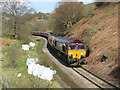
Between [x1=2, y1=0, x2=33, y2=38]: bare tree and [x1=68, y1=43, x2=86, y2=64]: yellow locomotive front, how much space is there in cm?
1875

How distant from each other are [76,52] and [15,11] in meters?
21.0

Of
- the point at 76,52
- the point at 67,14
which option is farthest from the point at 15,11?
the point at 76,52

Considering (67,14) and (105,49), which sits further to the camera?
(67,14)

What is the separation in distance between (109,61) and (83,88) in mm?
5439

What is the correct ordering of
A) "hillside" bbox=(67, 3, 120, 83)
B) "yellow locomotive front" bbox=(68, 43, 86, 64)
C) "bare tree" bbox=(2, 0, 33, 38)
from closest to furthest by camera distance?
"hillside" bbox=(67, 3, 120, 83) → "yellow locomotive front" bbox=(68, 43, 86, 64) → "bare tree" bbox=(2, 0, 33, 38)

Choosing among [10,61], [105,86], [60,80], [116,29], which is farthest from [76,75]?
[116,29]

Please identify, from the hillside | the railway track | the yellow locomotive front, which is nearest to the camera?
the railway track

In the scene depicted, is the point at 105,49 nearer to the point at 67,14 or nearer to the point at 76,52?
the point at 76,52

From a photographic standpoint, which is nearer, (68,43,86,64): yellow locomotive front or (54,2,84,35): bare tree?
(68,43,86,64): yellow locomotive front

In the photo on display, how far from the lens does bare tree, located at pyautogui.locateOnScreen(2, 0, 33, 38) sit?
28877 millimetres

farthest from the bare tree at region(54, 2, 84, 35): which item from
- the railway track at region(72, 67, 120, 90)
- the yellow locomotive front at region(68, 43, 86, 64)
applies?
the railway track at region(72, 67, 120, 90)

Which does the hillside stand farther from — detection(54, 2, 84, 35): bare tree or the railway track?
detection(54, 2, 84, 35): bare tree

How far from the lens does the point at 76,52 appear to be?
599 inches

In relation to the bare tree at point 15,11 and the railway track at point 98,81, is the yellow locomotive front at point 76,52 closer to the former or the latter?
the railway track at point 98,81
